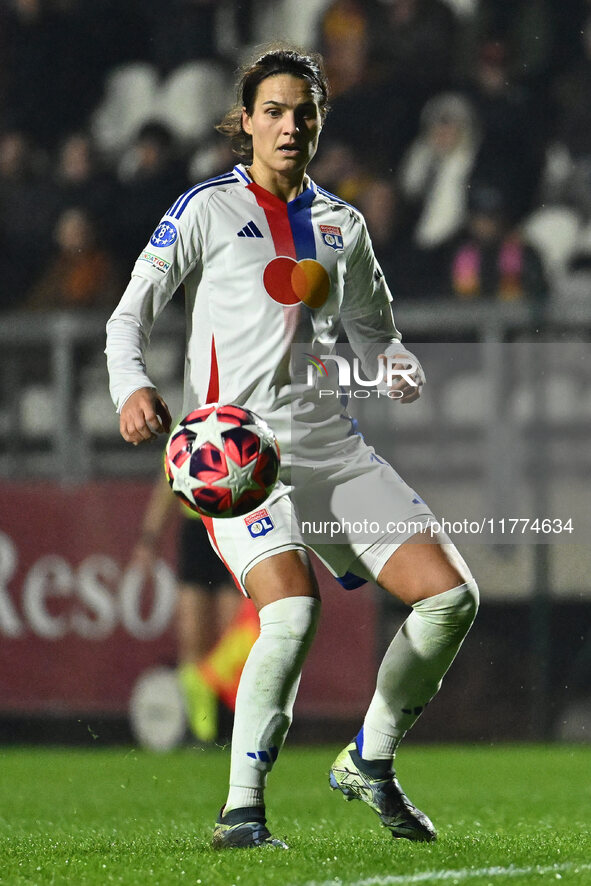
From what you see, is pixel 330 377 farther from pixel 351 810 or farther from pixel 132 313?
pixel 351 810

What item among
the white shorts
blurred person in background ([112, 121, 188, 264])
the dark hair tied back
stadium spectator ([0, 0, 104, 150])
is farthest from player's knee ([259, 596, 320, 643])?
stadium spectator ([0, 0, 104, 150])

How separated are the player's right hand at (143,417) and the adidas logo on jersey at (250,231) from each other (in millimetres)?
509

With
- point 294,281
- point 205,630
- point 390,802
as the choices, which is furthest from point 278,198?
point 205,630

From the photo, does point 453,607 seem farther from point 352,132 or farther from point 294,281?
point 352,132

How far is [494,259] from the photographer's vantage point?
723cm

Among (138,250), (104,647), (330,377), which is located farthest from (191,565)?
(330,377)

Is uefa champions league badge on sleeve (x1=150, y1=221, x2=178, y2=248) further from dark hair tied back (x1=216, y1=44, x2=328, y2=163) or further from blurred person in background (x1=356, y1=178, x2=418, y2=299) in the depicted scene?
blurred person in background (x1=356, y1=178, x2=418, y2=299)

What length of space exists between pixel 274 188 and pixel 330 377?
1.63 feet

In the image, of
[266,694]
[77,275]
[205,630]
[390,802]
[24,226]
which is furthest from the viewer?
[24,226]

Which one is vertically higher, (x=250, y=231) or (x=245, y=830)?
(x=250, y=231)

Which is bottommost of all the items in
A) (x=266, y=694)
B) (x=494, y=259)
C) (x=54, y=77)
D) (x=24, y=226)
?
(x=266, y=694)

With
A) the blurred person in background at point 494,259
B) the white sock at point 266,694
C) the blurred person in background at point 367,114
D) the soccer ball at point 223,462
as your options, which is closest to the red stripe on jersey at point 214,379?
the soccer ball at point 223,462

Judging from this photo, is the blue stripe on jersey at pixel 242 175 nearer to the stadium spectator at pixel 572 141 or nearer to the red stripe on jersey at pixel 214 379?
the red stripe on jersey at pixel 214 379

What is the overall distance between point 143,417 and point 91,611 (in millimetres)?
3761
